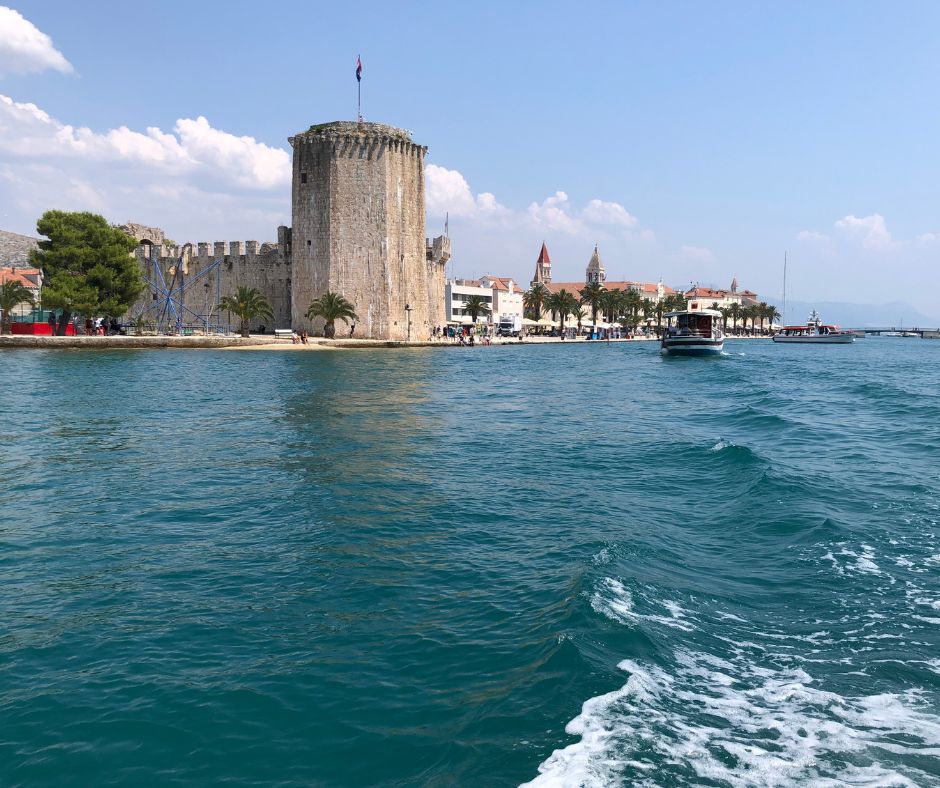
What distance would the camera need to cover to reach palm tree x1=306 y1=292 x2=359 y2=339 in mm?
47938

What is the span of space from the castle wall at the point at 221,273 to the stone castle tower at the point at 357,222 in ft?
8.19

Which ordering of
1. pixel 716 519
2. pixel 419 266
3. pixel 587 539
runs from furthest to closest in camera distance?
pixel 419 266 → pixel 716 519 → pixel 587 539

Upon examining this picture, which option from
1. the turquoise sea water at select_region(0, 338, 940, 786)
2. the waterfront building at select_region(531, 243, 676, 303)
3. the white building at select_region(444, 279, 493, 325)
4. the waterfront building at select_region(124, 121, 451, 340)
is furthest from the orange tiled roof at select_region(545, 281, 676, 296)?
the turquoise sea water at select_region(0, 338, 940, 786)

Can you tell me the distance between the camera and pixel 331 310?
4788 centimetres

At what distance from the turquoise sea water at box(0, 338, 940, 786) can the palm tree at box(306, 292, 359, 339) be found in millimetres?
34728

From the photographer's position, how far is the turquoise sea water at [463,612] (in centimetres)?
405

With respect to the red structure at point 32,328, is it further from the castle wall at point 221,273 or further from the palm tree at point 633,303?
the palm tree at point 633,303

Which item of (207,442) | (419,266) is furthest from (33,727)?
(419,266)

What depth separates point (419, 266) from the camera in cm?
5225

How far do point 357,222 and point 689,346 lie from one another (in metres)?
24.2

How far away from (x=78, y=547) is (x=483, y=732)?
530 cm

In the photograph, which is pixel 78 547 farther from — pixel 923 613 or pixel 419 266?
pixel 419 266

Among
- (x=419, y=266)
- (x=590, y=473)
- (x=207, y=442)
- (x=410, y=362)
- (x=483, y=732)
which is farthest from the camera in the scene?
(x=419, y=266)

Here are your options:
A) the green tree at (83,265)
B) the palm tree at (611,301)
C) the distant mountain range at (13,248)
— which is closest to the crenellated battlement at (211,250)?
the green tree at (83,265)
